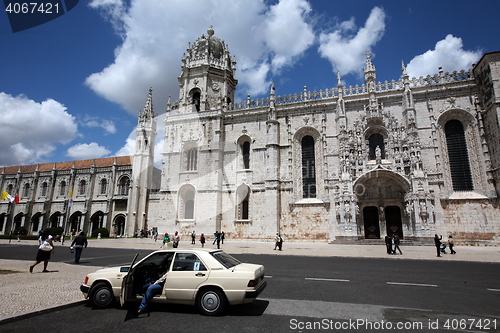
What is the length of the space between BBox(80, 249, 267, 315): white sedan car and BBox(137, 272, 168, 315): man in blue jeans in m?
0.09

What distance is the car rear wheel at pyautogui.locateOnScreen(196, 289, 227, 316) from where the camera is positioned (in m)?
5.68

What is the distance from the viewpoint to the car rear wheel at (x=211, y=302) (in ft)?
18.6

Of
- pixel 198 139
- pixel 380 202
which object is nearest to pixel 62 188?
pixel 198 139

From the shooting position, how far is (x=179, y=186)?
102ft

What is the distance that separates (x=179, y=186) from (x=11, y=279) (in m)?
22.3

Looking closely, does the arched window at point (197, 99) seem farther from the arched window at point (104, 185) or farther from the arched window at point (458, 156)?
the arched window at point (458, 156)

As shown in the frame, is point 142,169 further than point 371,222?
Yes

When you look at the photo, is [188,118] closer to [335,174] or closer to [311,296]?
[335,174]

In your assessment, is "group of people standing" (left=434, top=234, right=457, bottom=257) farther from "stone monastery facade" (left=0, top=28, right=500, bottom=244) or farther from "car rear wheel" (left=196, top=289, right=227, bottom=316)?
"car rear wheel" (left=196, top=289, right=227, bottom=316)

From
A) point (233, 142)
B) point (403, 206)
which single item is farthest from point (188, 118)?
point (403, 206)

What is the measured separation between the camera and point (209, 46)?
3506 centimetres

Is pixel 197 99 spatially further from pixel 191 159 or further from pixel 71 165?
pixel 71 165

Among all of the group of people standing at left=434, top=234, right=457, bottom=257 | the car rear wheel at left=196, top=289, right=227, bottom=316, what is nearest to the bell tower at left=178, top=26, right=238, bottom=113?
the group of people standing at left=434, top=234, right=457, bottom=257

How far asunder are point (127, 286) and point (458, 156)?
93.4ft
